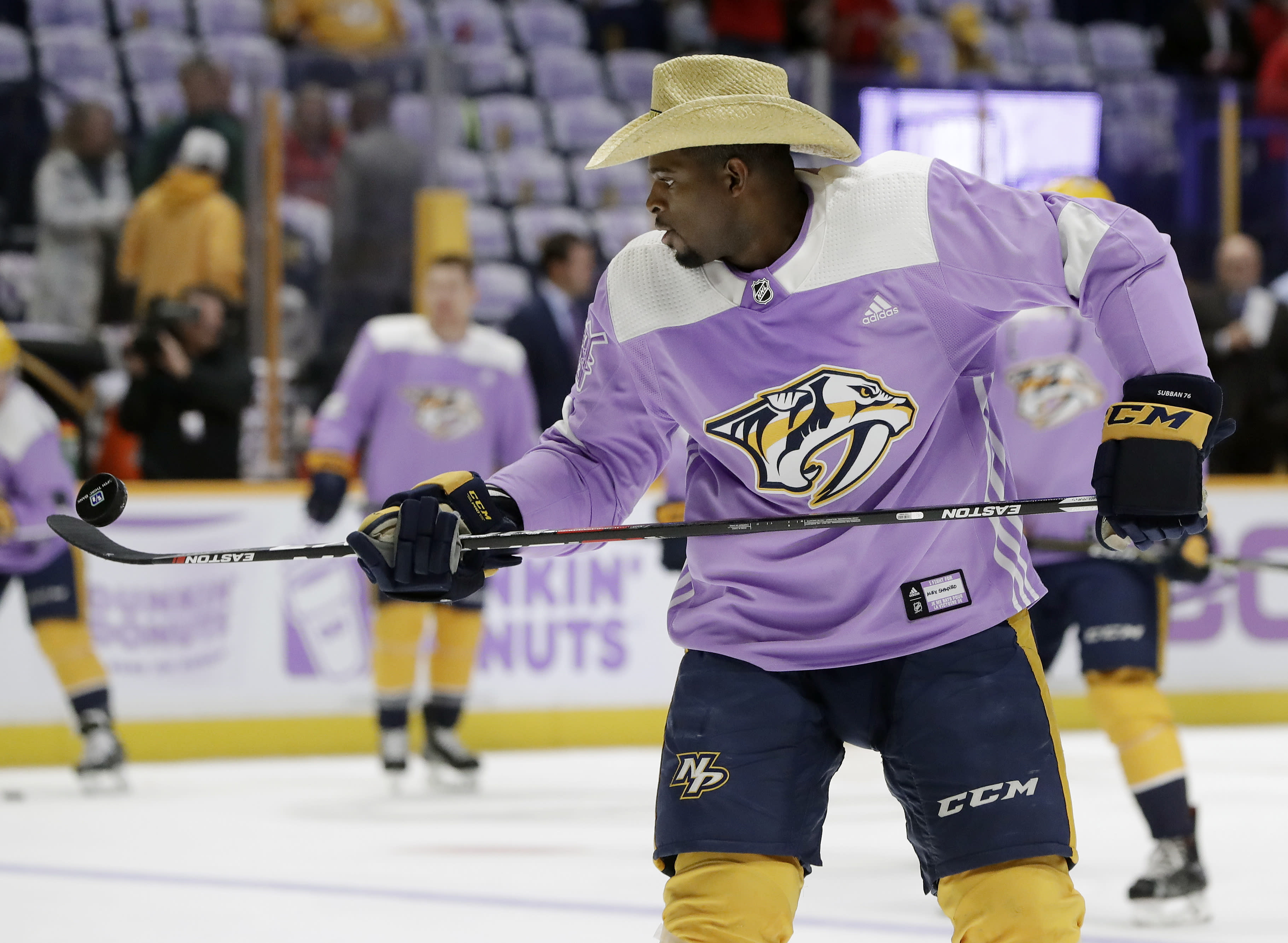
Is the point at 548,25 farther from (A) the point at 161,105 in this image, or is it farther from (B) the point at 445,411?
(B) the point at 445,411

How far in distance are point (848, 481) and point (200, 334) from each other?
4726 millimetres

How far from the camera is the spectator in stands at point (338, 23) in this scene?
8.48m

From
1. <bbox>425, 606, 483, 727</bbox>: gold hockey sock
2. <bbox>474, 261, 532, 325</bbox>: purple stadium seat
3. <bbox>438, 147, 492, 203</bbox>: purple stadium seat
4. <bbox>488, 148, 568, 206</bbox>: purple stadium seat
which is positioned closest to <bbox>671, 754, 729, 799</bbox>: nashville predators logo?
<bbox>425, 606, 483, 727</bbox>: gold hockey sock

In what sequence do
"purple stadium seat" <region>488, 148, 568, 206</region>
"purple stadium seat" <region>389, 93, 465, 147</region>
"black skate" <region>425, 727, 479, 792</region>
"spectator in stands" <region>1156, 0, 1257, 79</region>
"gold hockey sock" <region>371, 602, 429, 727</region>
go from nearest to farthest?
"black skate" <region>425, 727, 479, 792</region>
"gold hockey sock" <region>371, 602, 429, 727</region>
"purple stadium seat" <region>389, 93, 465, 147</region>
"purple stadium seat" <region>488, 148, 568, 206</region>
"spectator in stands" <region>1156, 0, 1257, 79</region>

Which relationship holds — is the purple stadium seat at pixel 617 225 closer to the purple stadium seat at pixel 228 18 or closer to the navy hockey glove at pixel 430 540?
the purple stadium seat at pixel 228 18

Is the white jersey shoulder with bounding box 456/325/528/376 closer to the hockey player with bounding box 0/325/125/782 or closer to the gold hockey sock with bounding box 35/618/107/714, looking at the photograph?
the hockey player with bounding box 0/325/125/782

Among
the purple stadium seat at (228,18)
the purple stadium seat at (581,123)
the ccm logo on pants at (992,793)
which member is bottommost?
the ccm logo on pants at (992,793)

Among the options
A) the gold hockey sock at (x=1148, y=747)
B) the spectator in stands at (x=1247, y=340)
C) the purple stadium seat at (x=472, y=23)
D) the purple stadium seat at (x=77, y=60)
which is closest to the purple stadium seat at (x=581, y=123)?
the purple stadium seat at (x=472, y=23)

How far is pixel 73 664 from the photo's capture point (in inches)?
223

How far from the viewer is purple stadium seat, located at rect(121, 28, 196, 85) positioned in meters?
6.66

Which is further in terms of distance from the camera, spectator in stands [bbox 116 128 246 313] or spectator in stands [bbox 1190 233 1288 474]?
spectator in stands [bbox 1190 233 1288 474]

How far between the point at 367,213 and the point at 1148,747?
3.84 m

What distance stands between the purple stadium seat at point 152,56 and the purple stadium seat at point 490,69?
99cm

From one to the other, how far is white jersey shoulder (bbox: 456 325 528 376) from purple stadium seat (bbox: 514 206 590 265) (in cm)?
133
